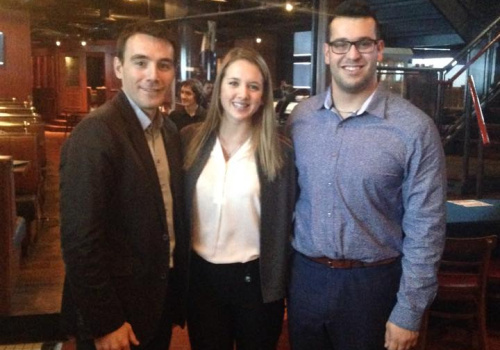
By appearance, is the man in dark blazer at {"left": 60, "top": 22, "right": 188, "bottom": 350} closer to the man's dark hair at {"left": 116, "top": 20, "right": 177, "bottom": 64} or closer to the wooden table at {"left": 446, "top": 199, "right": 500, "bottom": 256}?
the man's dark hair at {"left": 116, "top": 20, "right": 177, "bottom": 64}

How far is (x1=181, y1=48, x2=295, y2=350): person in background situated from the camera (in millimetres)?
1810

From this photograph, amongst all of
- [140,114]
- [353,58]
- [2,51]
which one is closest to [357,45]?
[353,58]

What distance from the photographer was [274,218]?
1797 mm

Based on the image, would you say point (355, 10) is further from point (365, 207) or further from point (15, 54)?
point (15, 54)

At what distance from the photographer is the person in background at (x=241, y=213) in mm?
1810

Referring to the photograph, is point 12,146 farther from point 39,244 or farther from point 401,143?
point 401,143

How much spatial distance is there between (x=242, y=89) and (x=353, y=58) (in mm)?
396

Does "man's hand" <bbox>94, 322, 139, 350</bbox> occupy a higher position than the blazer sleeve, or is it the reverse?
the blazer sleeve

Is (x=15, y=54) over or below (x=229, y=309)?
over

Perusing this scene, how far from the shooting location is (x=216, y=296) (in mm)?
1872

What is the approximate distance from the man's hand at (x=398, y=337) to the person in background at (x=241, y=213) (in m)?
0.38

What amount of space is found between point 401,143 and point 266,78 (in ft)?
1.77

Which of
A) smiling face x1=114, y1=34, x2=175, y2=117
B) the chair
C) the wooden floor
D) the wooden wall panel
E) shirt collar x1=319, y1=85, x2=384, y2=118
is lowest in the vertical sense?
the wooden floor

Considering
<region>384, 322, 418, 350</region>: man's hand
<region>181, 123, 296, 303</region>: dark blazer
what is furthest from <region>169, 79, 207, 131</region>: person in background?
<region>384, 322, 418, 350</region>: man's hand
